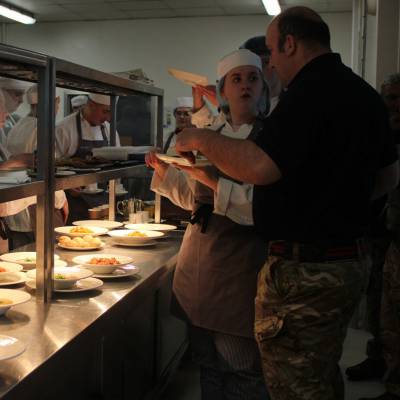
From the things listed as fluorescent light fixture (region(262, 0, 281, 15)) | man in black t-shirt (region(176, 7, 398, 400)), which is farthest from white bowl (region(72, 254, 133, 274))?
fluorescent light fixture (region(262, 0, 281, 15))

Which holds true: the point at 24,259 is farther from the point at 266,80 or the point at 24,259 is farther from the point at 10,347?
the point at 266,80

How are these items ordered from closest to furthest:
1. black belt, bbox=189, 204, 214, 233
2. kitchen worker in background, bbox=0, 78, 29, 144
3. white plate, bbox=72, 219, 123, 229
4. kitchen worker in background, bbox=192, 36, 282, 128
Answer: black belt, bbox=189, 204, 214, 233
kitchen worker in background, bbox=0, 78, 29, 144
kitchen worker in background, bbox=192, 36, 282, 128
white plate, bbox=72, 219, 123, 229

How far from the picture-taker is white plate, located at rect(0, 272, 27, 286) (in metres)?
1.84

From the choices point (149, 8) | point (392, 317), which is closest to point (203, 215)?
point (392, 317)

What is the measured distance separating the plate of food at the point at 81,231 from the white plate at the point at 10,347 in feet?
3.92

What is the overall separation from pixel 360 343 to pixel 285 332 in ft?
7.15

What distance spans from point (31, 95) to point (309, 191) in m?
1.37

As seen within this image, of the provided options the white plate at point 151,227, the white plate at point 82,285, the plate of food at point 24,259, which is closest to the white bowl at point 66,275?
the white plate at point 82,285

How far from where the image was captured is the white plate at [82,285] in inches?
71.6

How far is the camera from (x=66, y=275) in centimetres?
190

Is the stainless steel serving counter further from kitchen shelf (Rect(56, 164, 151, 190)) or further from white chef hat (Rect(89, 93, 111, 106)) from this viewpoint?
white chef hat (Rect(89, 93, 111, 106))

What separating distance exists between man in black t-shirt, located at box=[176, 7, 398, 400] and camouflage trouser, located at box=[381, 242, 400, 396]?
0.95 meters

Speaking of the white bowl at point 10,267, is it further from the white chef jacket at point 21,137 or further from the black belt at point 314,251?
the black belt at point 314,251

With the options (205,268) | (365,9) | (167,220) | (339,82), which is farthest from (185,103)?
(339,82)
